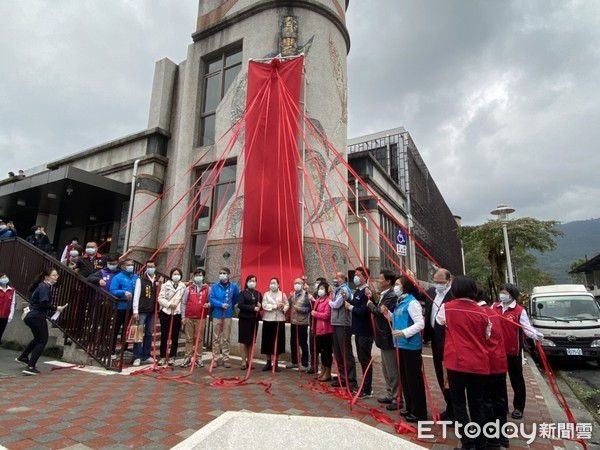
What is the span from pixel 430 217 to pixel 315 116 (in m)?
26.6

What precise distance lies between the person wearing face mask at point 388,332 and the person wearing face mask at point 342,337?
2.32 ft

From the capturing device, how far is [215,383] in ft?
17.9

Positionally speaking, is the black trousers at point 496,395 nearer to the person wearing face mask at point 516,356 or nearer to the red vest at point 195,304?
the person wearing face mask at point 516,356

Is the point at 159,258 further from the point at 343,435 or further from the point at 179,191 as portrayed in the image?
the point at 343,435

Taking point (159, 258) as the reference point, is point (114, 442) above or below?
below

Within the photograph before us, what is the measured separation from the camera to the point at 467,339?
338 cm

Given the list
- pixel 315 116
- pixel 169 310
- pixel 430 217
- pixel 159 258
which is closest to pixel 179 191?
pixel 159 258

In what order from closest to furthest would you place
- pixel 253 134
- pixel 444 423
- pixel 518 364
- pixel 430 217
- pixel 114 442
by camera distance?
1. pixel 114 442
2. pixel 444 423
3. pixel 518 364
4. pixel 253 134
5. pixel 430 217

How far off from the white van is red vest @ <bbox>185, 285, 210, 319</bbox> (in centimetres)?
808

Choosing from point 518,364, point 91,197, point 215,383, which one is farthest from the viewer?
point 91,197

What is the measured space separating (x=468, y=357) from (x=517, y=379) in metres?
1.89

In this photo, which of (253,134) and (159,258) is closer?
(253,134)

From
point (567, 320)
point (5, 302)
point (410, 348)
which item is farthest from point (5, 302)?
point (567, 320)

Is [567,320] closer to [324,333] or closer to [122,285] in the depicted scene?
[324,333]
